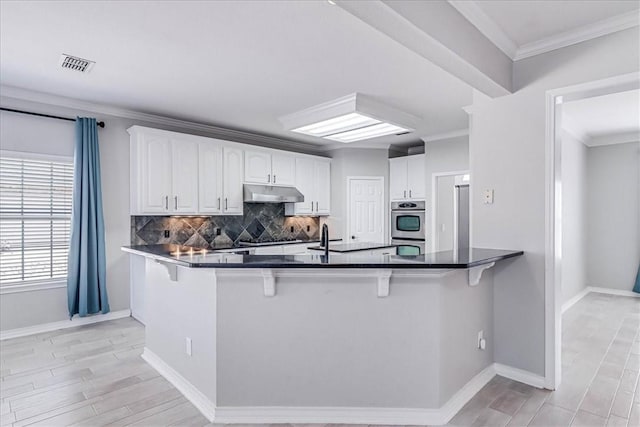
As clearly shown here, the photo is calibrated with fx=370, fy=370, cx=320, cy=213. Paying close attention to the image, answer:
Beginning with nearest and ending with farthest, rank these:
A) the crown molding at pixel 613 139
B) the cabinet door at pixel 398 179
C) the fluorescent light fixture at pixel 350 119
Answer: the fluorescent light fixture at pixel 350 119 < the crown molding at pixel 613 139 < the cabinet door at pixel 398 179

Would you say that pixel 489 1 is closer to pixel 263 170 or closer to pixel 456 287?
pixel 456 287

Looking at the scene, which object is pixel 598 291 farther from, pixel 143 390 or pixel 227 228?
pixel 143 390

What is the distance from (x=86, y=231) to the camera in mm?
4145

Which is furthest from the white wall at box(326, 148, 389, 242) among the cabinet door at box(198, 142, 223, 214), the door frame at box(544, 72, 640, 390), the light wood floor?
the door frame at box(544, 72, 640, 390)

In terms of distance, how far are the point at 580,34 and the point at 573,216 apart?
12.2 ft

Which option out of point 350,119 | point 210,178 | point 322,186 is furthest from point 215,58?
point 322,186

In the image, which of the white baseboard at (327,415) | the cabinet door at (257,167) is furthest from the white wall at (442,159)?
the white baseboard at (327,415)

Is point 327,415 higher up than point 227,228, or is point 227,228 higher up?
point 227,228

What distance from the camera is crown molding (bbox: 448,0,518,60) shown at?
217 centimetres

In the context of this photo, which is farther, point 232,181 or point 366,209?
point 366,209

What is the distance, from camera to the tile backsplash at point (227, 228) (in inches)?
189

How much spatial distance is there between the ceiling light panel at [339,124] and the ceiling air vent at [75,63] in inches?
89.0

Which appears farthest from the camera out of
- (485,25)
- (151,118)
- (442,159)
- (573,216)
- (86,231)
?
(442,159)

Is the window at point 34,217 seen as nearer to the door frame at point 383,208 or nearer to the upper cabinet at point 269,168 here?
the upper cabinet at point 269,168
